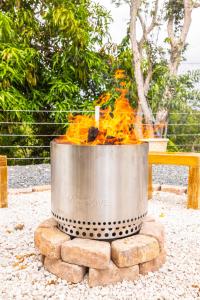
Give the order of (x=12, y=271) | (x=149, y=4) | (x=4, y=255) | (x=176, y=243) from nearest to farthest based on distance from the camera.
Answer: (x=12, y=271) < (x=4, y=255) < (x=176, y=243) < (x=149, y=4)

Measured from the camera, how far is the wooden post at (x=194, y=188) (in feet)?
9.98

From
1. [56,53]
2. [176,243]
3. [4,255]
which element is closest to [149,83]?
[56,53]

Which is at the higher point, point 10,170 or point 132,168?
point 132,168

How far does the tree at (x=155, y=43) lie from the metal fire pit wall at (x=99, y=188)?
4.98 meters

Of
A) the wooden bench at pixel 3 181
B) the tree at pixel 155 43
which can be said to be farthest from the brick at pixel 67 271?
the tree at pixel 155 43

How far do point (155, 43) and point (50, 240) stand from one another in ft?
20.8

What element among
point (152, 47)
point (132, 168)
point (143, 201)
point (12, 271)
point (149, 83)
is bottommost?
point (12, 271)

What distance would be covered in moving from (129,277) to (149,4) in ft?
22.1

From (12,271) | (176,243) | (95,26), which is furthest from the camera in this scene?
(95,26)

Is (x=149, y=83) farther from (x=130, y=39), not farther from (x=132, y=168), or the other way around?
(x=132, y=168)

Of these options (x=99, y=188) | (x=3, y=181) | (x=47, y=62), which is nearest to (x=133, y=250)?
(x=99, y=188)

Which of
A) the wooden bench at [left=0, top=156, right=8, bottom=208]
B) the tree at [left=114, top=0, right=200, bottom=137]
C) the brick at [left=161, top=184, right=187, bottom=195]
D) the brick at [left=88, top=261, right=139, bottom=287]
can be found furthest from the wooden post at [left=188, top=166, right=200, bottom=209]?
the tree at [left=114, top=0, right=200, bottom=137]

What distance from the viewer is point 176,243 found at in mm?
2305

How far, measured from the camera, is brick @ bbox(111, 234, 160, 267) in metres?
1.71
